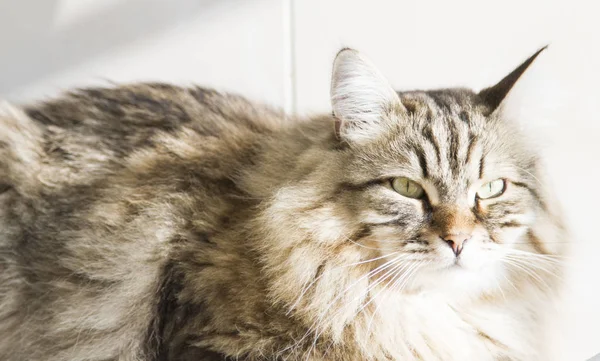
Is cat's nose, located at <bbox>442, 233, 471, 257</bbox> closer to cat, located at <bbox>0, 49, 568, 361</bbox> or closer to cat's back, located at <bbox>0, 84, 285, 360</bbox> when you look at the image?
cat, located at <bbox>0, 49, 568, 361</bbox>

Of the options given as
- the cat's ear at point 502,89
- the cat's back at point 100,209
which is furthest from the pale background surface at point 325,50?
the cat's back at point 100,209

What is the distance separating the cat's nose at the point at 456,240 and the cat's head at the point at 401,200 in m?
0.03

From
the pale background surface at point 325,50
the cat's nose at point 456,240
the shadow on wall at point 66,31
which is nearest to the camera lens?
the cat's nose at point 456,240

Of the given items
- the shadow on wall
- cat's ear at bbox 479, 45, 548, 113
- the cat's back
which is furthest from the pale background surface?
the cat's back

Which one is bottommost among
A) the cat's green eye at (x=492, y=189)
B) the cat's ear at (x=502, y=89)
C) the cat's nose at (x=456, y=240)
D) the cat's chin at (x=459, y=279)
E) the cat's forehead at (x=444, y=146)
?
the cat's chin at (x=459, y=279)

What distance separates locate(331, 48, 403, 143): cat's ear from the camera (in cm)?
136

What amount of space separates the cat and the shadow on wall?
31.6 inches

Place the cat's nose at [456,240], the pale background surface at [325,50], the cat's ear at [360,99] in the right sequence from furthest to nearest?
the pale background surface at [325,50]
the cat's ear at [360,99]
the cat's nose at [456,240]

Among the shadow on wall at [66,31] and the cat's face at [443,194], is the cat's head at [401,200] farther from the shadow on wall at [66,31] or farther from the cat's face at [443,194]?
the shadow on wall at [66,31]

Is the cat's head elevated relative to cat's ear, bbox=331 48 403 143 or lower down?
lower down

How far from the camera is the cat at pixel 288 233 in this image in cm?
133

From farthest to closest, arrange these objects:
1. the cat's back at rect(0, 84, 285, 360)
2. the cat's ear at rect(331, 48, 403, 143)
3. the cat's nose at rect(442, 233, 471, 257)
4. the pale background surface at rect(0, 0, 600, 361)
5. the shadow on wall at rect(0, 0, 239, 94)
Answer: the shadow on wall at rect(0, 0, 239, 94) → the pale background surface at rect(0, 0, 600, 361) → the cat's back at rect(0, 84, 285, 360) → the cat's ear at rect(331, 48, 403, 143) → the cat's nose at rect(442, 233, 471, 257)

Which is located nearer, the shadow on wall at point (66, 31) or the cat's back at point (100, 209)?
the cat's back at point (100, 209)

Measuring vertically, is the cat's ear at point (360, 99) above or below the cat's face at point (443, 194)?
above
